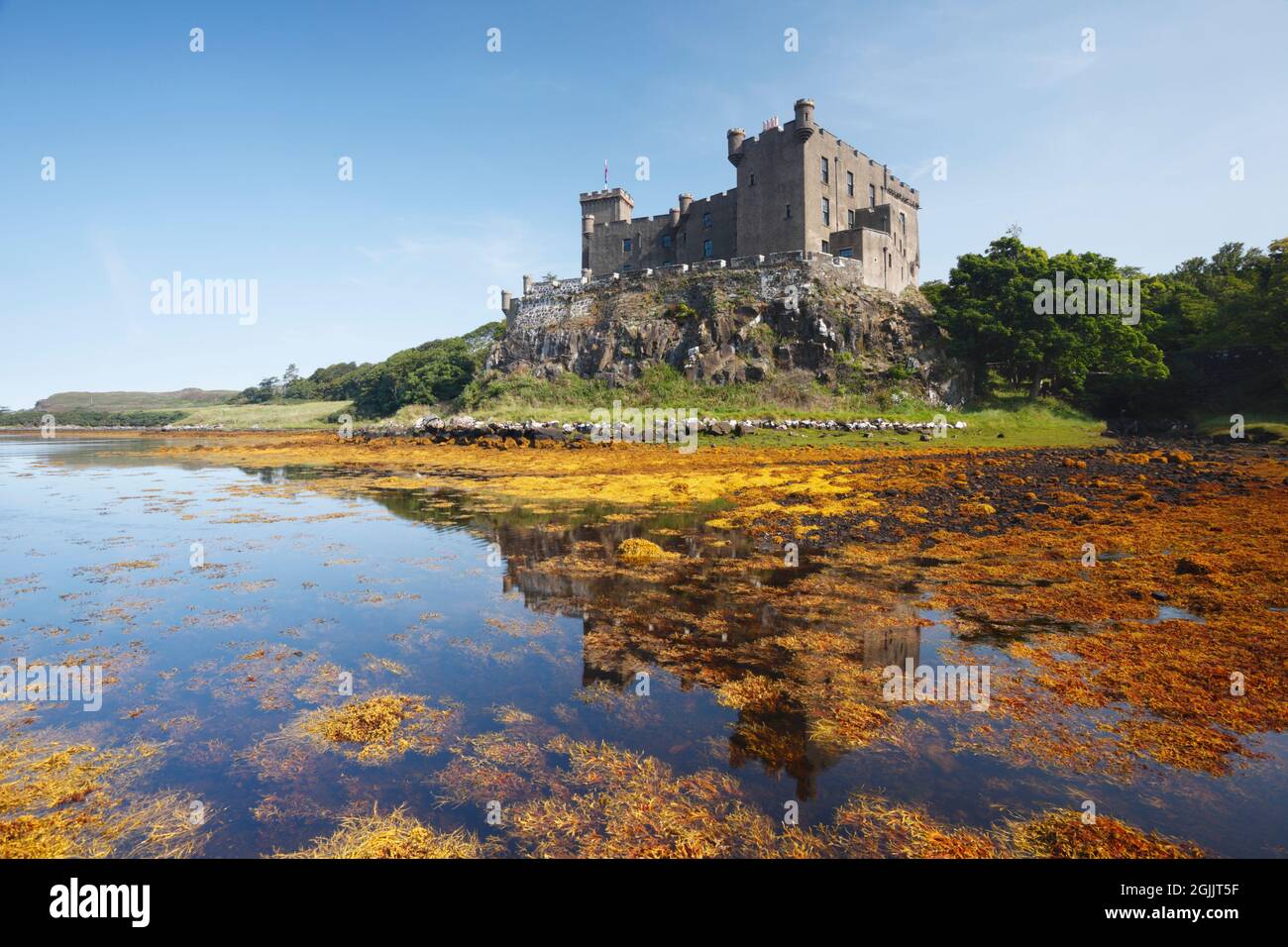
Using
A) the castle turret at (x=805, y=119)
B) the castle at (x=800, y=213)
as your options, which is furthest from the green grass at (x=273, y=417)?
the castle turret at (x=805, y=119)

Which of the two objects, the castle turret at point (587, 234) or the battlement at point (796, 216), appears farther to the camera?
the castle turret at point (587, 234)

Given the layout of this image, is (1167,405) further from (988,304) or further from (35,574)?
(35,574)

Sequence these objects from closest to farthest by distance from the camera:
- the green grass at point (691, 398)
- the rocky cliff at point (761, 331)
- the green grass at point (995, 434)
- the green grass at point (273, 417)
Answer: the green grass at point (995, 434) → the green grass at point (691, 398) → the rocky cliff at point (761, 331) → the green grass at point (273, 417)

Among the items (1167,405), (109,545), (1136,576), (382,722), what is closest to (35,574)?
(109,545)

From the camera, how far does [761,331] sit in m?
50.1

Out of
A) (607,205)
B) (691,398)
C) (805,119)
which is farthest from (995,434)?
(607,205)

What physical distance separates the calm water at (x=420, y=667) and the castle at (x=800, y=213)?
45366 millimetres

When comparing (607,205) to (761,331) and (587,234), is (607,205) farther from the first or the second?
(761,331)

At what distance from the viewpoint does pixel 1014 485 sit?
779 inches

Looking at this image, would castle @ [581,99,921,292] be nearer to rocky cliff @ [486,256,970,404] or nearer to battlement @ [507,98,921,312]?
battlement @ [507,98,921,312]

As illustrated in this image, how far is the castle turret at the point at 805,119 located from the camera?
4875 cm

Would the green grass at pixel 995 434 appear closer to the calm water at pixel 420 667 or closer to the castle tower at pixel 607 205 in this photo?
the calm water at pixel 420 667

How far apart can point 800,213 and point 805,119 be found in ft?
23.9
